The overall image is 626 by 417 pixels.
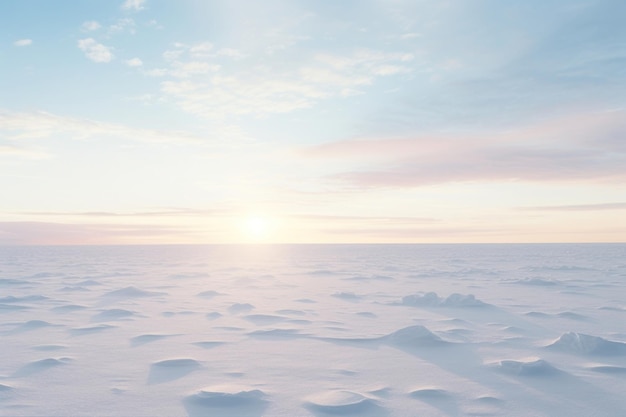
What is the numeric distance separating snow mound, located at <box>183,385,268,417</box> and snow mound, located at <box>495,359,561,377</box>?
111 inches

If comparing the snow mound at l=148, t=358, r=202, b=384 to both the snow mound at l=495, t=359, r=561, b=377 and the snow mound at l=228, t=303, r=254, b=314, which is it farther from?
the snow mound at l=228, t=303, r=254, b=314

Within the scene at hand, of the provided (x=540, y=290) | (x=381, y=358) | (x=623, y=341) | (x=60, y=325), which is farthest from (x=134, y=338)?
(x=540, y=290)

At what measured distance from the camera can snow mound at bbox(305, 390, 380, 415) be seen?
13.8 feet

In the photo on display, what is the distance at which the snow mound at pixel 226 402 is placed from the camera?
4.20m

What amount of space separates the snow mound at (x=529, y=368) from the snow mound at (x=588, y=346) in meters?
1.14

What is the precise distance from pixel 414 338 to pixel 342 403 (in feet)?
9.53

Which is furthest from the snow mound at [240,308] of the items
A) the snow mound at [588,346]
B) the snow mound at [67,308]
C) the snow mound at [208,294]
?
the snow mound at [588,346]

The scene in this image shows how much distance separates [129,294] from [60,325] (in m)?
4.26

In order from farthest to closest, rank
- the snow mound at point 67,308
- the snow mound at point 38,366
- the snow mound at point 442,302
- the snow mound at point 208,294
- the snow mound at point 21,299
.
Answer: the snow mound at point 208,294 < the snow mound at point 21,299 < the snow mound at point 442,302 < the snow mound at point 67,308 < the snow mound at point 38,366

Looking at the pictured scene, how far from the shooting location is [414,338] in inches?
274

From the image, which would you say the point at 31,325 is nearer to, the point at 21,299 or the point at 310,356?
the point at 21,299

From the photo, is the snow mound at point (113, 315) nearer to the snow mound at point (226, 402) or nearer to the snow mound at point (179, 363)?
the snow mound at point (179, 363)

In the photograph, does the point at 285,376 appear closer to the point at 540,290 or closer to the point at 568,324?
the point at 568,324

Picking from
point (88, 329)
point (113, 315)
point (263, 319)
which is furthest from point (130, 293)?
point (263, 319)
